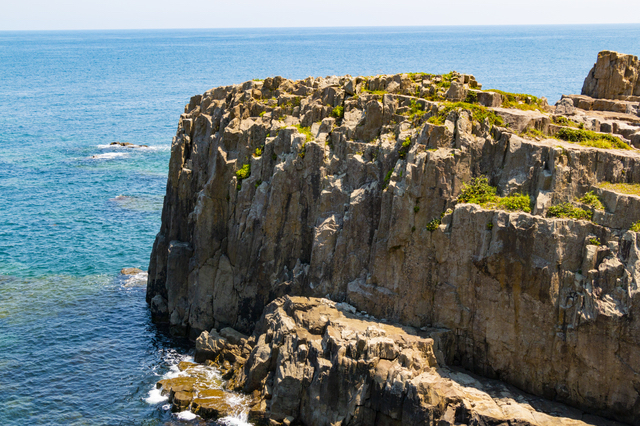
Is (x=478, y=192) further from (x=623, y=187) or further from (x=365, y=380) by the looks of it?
(x=365, y=380)

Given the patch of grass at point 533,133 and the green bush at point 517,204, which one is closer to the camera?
the green bush at point 517,204

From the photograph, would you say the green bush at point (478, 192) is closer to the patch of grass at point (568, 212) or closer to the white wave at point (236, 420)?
the patch of grass at point (568, 212)

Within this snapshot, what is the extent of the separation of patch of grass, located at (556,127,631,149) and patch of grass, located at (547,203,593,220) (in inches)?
260

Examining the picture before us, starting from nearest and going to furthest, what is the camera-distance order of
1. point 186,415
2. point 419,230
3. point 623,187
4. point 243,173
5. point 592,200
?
point 592,200
point 623,187
point 186,415
point 419,230
point 243,173

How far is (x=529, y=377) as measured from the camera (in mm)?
38875

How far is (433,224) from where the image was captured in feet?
139

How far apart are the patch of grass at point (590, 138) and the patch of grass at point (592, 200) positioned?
18.0ft

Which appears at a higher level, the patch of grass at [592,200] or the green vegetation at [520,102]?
the green vegetation at [520,102]

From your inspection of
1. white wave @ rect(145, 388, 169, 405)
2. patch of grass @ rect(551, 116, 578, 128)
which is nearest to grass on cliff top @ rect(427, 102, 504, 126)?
patch of grass @ rect(551, 116, 578, 128)

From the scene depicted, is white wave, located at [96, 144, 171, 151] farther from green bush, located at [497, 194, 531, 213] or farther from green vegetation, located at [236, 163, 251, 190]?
green bush, located at [497, 194, 531, 213]

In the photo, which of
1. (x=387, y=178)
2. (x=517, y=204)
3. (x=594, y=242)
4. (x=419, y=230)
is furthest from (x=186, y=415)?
(x=594, y=242)

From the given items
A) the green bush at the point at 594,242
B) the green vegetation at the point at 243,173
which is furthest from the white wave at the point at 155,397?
the green bush at the point at 594,242

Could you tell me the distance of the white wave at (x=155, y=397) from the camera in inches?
1757

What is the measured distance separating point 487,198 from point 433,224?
151 inches
